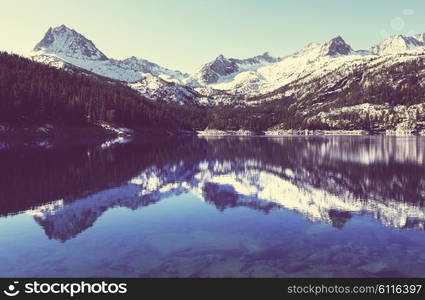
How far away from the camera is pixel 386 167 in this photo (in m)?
81.6

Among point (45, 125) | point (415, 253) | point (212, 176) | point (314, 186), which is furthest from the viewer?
point (45, 125)

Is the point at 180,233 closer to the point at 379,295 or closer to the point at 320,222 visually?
the point at 320,222

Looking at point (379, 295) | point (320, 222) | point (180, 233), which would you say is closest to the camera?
point (379, 295)

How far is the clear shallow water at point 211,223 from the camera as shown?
26.7m

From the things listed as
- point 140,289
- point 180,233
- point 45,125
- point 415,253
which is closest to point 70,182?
point 180,233

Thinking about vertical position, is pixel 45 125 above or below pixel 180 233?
above

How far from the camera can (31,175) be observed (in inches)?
2606

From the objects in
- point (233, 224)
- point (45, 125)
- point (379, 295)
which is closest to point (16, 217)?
point (233, 224)

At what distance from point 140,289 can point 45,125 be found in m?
171

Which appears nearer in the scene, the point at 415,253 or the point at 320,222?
the point at 415,253

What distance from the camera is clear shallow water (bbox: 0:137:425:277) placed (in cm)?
2669

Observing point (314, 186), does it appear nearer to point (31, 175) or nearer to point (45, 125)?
point (31, 175)

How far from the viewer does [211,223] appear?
40719 mm

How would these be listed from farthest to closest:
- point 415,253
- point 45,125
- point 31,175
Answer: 1. point 45,125
2. point 31,175
3. point 415,253
